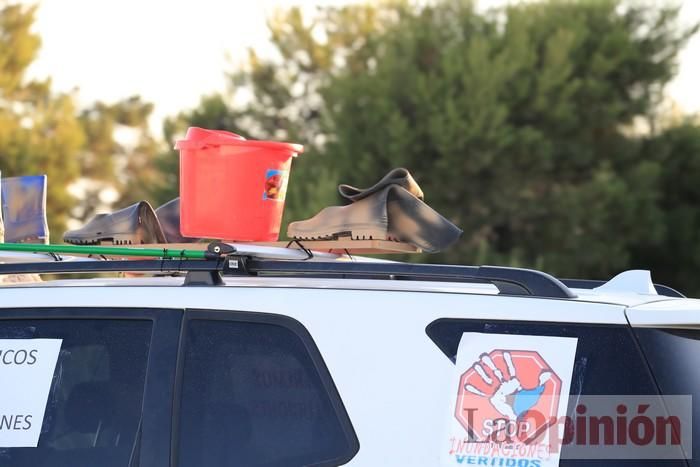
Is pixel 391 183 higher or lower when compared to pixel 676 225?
lower

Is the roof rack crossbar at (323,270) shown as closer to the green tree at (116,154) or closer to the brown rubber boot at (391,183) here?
the brown rubber boot at (391,183)

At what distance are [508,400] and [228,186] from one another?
1471mm

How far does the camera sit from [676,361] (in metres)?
2.28

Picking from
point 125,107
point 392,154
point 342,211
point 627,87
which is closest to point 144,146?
point 125,107

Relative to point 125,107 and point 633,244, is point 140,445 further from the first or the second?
point 125,107

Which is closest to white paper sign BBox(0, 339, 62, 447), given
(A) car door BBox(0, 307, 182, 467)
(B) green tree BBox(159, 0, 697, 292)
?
(A) car door BBox(0, 307, 182, 467)

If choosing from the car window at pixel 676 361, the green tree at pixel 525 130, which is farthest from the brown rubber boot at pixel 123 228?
the green tree at pixel 525 130

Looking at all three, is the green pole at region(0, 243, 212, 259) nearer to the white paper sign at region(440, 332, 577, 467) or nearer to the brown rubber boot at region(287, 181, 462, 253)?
the brown rubber boot at region(287, 181, 462, 253)

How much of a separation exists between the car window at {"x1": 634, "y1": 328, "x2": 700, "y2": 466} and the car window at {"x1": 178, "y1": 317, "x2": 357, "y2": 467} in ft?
2.10

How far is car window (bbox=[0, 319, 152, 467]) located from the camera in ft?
8.50

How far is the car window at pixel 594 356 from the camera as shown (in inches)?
88.9

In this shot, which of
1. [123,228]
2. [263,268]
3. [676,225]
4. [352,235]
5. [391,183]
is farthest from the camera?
[676,225]

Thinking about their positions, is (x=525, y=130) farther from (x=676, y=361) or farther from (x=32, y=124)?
(x=676, y=361)

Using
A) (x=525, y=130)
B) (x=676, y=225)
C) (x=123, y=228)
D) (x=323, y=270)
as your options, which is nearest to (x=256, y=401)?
(x=323, y=270)
